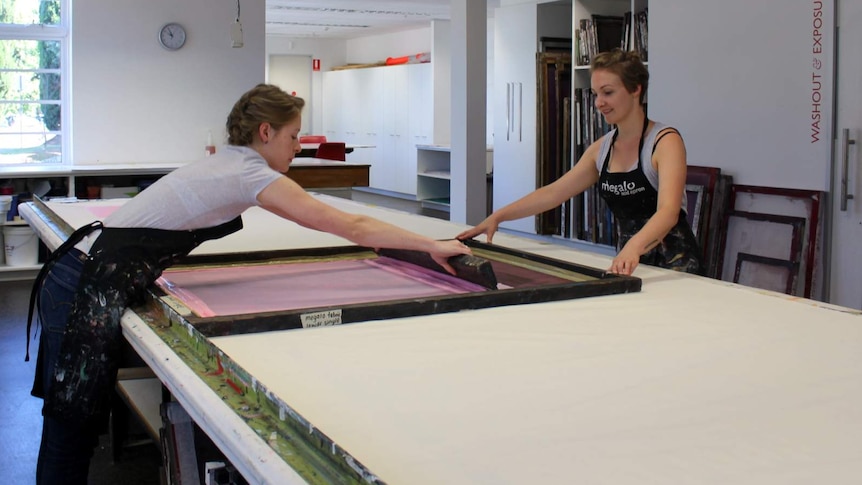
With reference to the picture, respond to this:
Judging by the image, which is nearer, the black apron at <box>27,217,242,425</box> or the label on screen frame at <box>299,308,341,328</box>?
the label on screen frame at <box>299,308,341,328</box>

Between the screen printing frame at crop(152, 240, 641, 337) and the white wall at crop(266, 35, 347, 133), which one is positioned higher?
the white wall at crop(266, 35, 347, 133)

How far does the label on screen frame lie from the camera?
198 centimetres

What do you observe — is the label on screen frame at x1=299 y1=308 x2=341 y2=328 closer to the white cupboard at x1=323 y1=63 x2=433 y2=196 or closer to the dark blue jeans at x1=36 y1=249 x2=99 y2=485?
the dark blue jeans at x1=36 y1=249 x2=99 y2=485

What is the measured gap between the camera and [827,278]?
4277 mm

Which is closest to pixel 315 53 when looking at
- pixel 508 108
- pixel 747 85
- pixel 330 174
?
pixel 508 108

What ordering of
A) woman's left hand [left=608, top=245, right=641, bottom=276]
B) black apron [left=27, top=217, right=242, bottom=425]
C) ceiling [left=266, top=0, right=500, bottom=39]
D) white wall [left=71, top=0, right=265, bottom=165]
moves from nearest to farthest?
black apron [left=27, top=217, right=242, bottom=425]
woman's left hand [left=608, top=245, right=641, bottom=276]
white wall [left=71, top=0, right=265, bottom=165]
ceiling [left=266, top=0, right=500, bottom=39]

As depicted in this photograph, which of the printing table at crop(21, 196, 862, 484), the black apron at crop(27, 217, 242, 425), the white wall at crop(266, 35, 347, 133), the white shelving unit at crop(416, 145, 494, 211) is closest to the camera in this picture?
the printing table at crop(21, 196, 862, 484)

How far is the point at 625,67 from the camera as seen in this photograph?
9.25 ft

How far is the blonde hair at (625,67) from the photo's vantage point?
2822 millimetres

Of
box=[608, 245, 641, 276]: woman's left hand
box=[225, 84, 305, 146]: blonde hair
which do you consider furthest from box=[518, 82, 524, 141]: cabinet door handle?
box=[225, 84, 305, 146]: blonde hair

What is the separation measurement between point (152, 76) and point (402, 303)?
6.05 metres

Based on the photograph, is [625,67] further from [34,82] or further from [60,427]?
[34,82]

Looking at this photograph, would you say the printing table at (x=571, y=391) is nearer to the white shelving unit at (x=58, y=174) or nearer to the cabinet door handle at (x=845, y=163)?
the cabinet door handle at (x=845, y=163)

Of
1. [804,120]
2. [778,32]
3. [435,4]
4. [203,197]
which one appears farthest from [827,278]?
[435,4]
